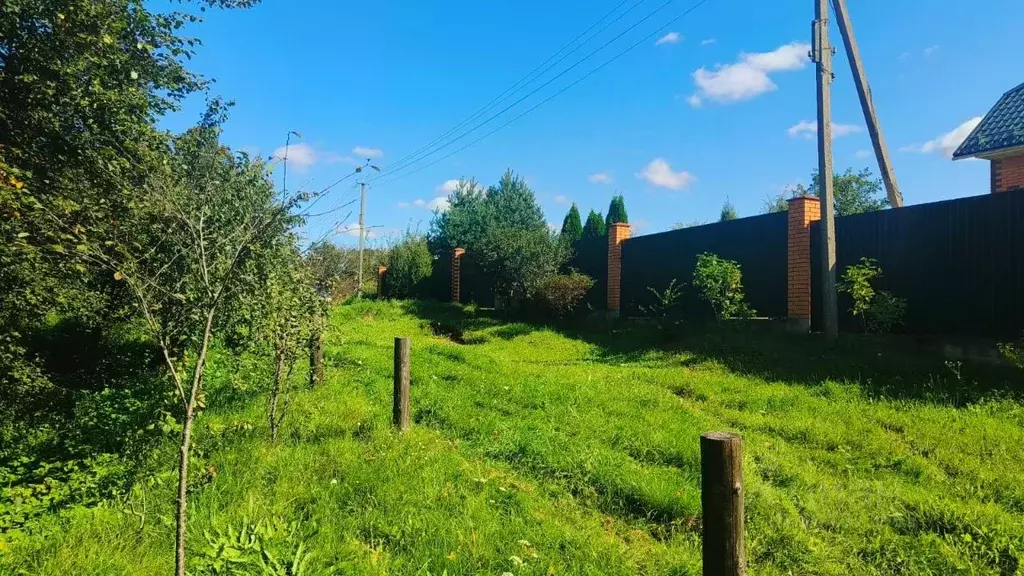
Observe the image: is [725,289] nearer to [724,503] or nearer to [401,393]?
[401,393]

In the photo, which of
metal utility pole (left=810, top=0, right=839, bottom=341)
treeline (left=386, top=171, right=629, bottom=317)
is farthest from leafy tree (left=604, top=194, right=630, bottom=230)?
metal utility pole (left=810, top=0, right=839, bottom=341)

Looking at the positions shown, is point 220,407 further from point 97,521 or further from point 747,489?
point 747,489

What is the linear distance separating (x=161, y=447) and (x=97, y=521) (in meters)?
1.23

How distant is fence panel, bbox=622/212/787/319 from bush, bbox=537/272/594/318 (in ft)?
3.14

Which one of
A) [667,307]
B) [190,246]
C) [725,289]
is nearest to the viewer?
[190,246]

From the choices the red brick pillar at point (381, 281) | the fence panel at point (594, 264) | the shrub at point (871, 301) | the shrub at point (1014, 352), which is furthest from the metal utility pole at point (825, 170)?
the red brick pillar at point (381, 281)

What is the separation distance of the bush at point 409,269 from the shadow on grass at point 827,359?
414 inches

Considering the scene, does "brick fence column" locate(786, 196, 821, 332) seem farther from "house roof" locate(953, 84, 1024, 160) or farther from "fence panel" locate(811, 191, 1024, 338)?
"house roof" locate(953, 84, 1024, 160)

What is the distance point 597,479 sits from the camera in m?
3.92

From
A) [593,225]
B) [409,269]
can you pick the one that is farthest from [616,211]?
[409,269]

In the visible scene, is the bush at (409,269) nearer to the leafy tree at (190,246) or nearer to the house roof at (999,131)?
the leafy tree at (190,246)

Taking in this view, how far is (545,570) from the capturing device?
277cm

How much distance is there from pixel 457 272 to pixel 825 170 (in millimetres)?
12319

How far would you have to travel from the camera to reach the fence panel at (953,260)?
626cm
